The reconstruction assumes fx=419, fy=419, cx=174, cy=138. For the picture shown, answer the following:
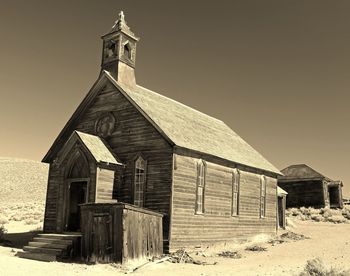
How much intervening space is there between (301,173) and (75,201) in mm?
32203

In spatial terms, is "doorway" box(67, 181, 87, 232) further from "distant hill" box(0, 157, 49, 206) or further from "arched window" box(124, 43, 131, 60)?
"distant hill" box(0, 157, 49, 206)

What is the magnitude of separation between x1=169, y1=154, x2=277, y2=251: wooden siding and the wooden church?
0.05m

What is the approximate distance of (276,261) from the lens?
17.2 metres

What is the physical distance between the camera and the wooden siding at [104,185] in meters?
18.1

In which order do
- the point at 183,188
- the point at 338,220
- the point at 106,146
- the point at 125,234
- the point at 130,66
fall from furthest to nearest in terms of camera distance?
1. the point at 338,220
2. the point at 130,66
3. the point at 106,146
4. the point at 183,188
5. the point at 125,234

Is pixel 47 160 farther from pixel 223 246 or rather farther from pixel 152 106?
pixel 223 246

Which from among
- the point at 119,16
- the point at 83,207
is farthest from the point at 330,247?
the point at 119,16

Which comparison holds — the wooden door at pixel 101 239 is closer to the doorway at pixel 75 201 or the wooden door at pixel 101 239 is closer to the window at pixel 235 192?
the doorway at pixel 75 201

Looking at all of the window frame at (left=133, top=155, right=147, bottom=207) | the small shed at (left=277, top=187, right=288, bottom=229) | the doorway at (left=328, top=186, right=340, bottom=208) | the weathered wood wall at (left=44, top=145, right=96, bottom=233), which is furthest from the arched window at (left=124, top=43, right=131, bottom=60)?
the doorway at (left=328, top=186, right=340, bottom=208)

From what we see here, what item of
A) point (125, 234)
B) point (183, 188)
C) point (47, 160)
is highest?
point (47, 160)

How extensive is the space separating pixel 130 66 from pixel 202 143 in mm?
5822

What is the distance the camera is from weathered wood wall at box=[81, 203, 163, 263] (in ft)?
50.0

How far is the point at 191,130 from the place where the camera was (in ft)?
73.3

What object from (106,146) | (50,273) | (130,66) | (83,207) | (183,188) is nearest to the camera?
(50,273)
